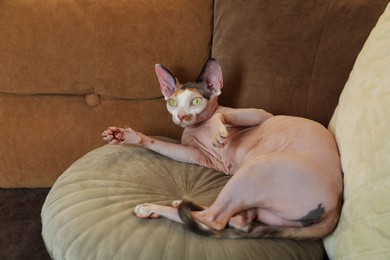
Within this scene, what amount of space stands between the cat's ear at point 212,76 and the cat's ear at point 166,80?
93mm

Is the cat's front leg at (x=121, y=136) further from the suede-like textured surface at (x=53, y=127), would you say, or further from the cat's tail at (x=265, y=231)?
the cat's tail at (x=265, y=231)

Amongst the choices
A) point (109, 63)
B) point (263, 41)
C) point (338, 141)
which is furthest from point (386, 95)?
point (109, 63)

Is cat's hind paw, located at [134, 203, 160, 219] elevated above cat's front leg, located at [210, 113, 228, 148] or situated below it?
below

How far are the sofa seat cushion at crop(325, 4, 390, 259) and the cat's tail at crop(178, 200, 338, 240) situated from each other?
1.3 inches

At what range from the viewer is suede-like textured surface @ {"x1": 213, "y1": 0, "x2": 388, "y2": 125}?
121 centimetres

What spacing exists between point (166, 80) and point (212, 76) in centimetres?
16

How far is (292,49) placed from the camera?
127 centimetres

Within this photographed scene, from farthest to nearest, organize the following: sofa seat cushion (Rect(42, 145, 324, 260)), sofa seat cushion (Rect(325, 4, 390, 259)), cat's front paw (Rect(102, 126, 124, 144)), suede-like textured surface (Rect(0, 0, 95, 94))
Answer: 1. suede-like textured surface (Rect(0, 0, 95, 94))
2. cat's front paw (Rect(102, 126, 124, 144))
3. sofa seat cushion (Rect(42, 145, 324, 260))
4. sofa seat cushion (Rect(325, 4, 390, 259))

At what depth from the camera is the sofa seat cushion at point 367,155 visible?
75cm

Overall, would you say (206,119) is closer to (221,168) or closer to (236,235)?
(221,168)

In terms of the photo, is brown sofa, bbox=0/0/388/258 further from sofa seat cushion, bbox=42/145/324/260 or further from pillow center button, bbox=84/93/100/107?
sofa seat cushion, bbox=42/145/324/260

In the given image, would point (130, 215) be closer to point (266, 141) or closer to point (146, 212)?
point (146, 212)

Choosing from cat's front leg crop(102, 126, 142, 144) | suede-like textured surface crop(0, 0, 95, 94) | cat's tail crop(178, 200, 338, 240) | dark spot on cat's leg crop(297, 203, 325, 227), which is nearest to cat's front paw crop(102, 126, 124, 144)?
cat's front leg crop(102, 126, 142, 144)

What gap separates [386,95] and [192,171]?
62cm
